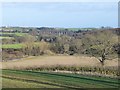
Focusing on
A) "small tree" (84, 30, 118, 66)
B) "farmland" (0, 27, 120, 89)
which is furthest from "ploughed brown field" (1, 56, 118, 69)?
"small tree" (84, 30, 118, 66)

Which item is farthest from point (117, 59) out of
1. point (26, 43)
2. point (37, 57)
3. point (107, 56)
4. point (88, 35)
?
point (26, 43)

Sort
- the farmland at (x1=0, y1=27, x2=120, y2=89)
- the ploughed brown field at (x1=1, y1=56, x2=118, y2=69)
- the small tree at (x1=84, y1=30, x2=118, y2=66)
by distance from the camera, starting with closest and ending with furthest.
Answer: the farmland at (x1=0, y1=27, x2=120, y2=89)
the ploughed brown field at (x1=1, y1=56, x2=118, y2=69)
the small tree at (x1=84, y1=30, x2=118, y2=66)

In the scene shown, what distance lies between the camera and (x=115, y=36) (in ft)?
75.5

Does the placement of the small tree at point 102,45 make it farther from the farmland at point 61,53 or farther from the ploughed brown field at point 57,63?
the ploughed brown field at point 57,63

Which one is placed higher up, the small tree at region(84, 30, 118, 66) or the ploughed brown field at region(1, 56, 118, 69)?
the small tree at region(84, 30, 118, 66)

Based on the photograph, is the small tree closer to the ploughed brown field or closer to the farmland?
the farmland

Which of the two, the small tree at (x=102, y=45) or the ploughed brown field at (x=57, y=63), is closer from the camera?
the ploughed brown field at (x=57, y=63)

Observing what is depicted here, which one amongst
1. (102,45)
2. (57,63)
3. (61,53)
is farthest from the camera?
(61,53)

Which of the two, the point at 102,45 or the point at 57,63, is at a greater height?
the point at 102,45

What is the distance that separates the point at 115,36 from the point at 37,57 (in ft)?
24.3

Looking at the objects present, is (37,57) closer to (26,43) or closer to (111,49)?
(26,43)

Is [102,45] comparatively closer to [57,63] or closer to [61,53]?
[57,63]

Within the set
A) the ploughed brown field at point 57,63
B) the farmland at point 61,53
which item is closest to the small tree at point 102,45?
the farmland at point 61,53

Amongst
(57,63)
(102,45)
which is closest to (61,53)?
(102,45)
